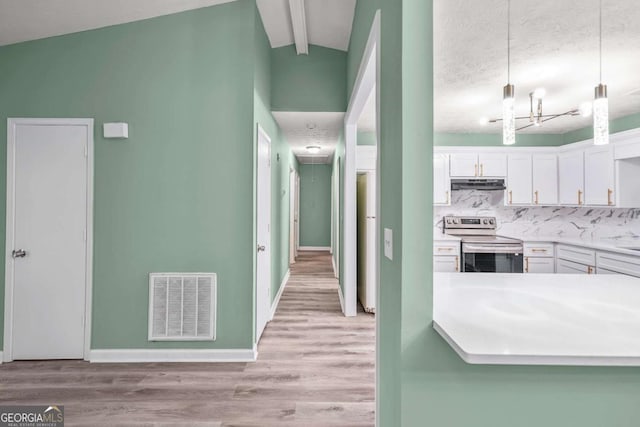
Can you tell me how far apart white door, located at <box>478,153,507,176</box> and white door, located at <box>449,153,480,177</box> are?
8 cm

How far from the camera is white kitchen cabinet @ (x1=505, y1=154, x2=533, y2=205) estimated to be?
4633mm

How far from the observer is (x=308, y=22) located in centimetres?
324

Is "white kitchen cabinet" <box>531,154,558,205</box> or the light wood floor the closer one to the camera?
the light wood floor

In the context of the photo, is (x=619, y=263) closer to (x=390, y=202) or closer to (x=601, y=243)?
(x=601, y=243)

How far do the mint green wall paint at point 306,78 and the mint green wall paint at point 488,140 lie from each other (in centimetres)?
191

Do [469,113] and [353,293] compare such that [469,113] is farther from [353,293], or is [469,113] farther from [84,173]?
[84,173]

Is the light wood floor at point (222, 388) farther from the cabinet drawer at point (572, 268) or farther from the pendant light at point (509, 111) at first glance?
the cabinet drawer at point (572, 268)

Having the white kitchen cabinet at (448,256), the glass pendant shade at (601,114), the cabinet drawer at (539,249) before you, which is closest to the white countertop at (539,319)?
the glass pendant shade at (601,114)

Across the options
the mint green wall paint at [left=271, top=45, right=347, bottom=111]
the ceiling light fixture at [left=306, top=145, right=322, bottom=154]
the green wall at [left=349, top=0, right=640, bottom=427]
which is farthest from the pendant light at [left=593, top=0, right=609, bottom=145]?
the ceiling light fixture at [left=306, top=145, right=322, bottom=154]

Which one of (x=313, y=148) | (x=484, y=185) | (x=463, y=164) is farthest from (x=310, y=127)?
(x=484, y=185)

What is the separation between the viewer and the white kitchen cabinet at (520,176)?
4633 millimetres

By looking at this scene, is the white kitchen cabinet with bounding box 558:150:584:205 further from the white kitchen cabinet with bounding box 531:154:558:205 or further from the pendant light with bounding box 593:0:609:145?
the pendant light with bounding box 593:0:609:145

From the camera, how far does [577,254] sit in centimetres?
402

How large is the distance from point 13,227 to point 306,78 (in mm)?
3079
